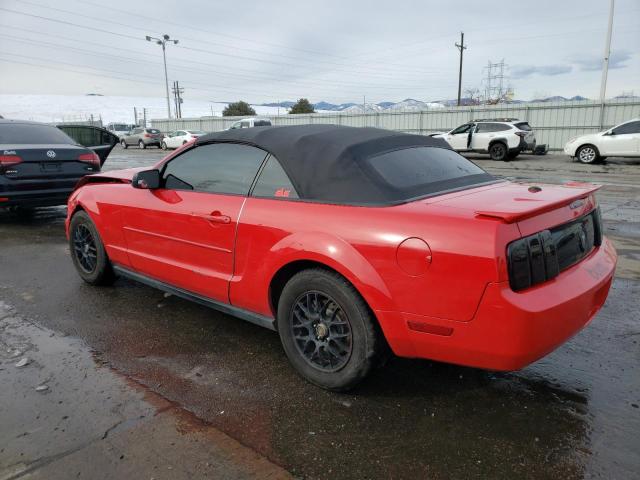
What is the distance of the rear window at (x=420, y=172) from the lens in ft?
9.21

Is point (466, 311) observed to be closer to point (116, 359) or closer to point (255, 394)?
point (255, 394)

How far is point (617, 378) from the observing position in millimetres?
2908

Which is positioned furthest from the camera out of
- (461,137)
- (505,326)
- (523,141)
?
(461,137)

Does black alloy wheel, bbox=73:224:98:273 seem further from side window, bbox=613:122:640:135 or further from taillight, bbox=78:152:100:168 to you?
side window, bbox=613:122:640:135

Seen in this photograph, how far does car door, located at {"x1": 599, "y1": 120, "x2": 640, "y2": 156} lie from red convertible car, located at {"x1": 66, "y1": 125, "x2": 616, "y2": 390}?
16268mm

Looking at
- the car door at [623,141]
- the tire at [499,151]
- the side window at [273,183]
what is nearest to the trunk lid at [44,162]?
the side window at [273,183]

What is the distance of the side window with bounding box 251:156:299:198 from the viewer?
9.93 ft

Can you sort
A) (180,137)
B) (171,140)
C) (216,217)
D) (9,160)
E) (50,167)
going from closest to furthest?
(216,217)
(9,160)
(50,167)
(180,137)
(171,140)

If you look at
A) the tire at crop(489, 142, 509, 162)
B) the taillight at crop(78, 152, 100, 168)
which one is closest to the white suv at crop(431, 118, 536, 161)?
the tire at crop(489, 142, 509, 162)

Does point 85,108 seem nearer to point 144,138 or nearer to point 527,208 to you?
point 144,138

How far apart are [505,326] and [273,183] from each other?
A: 1607 millimetres

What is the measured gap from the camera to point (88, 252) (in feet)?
15.4

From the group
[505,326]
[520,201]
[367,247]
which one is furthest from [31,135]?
[505,326]

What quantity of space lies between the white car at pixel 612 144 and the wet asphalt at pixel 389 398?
49.2 ft
